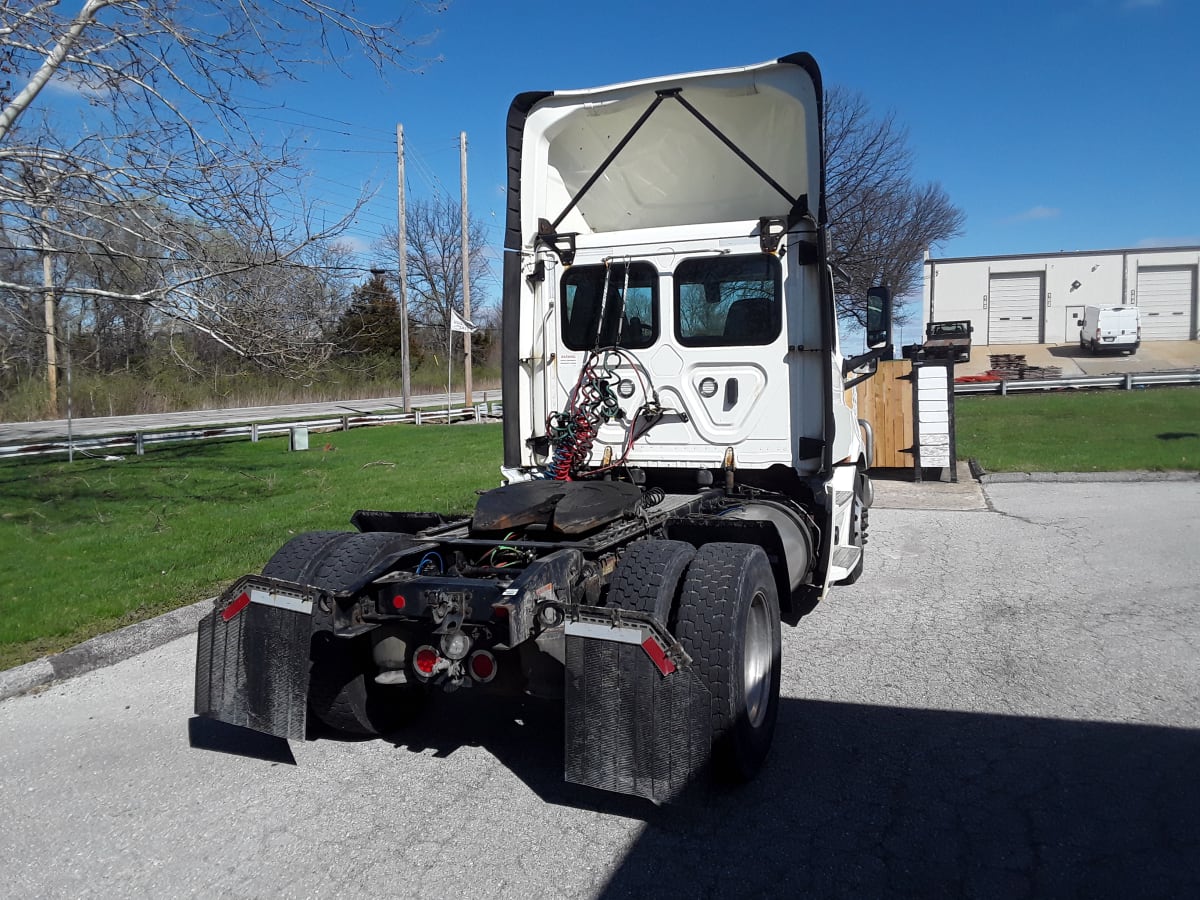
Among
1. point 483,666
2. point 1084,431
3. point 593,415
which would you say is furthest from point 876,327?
point 1084,431

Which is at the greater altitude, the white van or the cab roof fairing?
the white van

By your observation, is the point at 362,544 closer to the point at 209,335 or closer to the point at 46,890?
the point at 46,890

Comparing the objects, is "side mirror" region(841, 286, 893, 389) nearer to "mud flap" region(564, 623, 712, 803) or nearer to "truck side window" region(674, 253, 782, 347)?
"truck side window" region(674, 253, 782, 347)

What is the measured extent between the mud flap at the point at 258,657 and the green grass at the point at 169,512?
8.31ft

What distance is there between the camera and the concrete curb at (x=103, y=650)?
18.5 feet

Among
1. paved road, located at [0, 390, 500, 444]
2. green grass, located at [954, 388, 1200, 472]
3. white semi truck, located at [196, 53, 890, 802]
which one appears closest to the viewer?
white semi truck, located at [196, 53, 890, 802]

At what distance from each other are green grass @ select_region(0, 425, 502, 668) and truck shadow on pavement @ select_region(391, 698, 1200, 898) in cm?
354

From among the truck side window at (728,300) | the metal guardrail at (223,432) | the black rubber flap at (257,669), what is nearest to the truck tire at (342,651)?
the black rubber flap at (257,669)

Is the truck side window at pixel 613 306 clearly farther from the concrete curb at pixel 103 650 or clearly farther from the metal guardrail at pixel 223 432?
the metal guardrail at pixel 223 432

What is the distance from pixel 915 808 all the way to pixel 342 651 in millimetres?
2646

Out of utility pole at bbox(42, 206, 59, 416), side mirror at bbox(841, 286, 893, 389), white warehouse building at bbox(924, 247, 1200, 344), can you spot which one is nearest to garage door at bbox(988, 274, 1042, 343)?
white warehouse building at bbox(924, 247, 1200, 344)

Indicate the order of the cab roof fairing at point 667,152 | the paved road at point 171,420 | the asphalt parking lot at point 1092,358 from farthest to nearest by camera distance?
the asphalt parking lot at point 1092,358, the paved road at point 171,420, the cab roof fairing at point 667,152

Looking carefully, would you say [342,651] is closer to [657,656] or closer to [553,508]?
[553,508]

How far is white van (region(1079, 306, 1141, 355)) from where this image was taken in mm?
44125
